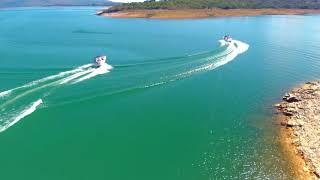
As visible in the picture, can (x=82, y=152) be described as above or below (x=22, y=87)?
below

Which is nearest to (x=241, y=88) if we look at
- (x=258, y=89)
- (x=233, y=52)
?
(x=258, y=89)

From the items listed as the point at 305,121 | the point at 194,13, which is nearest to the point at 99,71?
the point at 305,121

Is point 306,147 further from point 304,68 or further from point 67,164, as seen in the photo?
point 304,68

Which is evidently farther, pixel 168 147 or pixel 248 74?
pixel 248 74

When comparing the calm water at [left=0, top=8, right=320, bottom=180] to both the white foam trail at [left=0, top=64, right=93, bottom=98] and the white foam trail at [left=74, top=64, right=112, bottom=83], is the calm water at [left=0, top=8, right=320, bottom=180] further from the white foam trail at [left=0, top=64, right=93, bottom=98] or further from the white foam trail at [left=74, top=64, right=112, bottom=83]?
the white foam trail at [left=74, top=64, right=112, bottom=83]

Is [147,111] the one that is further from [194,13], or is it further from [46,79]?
[194,13]

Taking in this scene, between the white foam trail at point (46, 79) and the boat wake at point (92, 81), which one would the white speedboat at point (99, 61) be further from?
the white foam trail at point (46, 79)

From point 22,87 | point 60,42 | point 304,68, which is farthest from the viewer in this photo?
point 60,42
